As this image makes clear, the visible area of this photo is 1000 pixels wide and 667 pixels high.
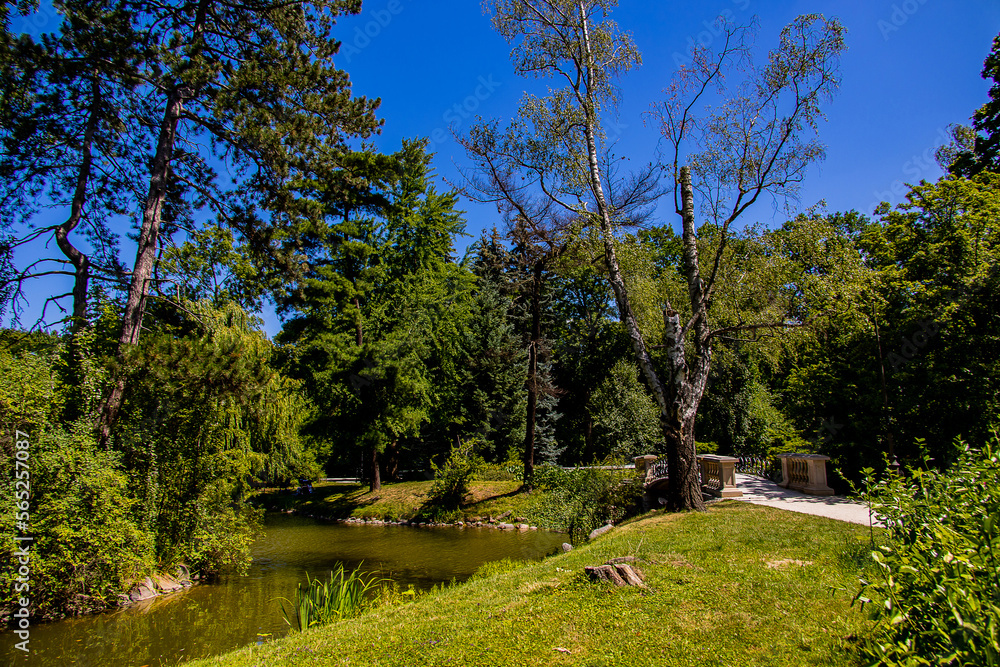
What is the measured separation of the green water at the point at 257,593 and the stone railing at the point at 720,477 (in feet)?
15.1

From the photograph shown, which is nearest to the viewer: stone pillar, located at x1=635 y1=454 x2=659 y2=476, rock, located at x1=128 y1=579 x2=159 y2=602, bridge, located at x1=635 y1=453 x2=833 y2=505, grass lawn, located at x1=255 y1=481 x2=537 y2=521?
rock, located at x1=128 y1=579 x2=159 y2=602

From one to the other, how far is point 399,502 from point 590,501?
10790 mm

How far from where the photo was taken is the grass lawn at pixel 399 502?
Answer: 19.2 meters

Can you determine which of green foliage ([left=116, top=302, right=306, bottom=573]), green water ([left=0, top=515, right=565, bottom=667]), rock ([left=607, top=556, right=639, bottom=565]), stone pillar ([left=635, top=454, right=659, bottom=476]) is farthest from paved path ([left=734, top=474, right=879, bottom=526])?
green foliage ([left=116, top=302, right=306, bottom=573])

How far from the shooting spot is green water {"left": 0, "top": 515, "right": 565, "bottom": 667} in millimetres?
7281

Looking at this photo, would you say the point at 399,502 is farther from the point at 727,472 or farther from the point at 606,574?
the point at 606,574

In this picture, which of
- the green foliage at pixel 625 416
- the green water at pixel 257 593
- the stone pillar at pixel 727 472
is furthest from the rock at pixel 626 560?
the green foliage at pixel 625 416

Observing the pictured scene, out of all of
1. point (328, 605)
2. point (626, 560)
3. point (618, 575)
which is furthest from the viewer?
point (328, 605)

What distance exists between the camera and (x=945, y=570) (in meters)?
2.64

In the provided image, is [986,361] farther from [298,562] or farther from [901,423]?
[298,562]

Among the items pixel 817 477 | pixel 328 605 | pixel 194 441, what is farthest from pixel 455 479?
pixel 328 605

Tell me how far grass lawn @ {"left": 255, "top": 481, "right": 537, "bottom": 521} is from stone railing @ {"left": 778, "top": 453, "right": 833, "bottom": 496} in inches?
333

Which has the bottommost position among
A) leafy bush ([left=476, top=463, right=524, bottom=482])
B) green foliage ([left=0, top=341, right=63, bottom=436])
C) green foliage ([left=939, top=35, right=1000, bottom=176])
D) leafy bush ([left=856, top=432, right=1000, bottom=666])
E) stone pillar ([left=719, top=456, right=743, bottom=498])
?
leafy bush ([left=476, top=463, right=524, bottom=482])

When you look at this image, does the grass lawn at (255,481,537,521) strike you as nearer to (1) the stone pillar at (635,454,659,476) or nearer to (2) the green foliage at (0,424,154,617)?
(1) the stone pillar at (635,454,659,476)
